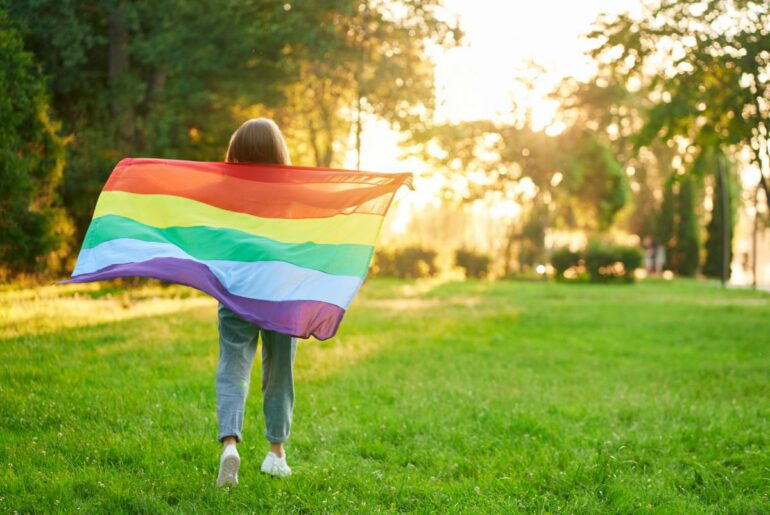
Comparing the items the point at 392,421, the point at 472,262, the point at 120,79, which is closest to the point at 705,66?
the point at 392,421

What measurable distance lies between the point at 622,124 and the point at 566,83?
5343mm

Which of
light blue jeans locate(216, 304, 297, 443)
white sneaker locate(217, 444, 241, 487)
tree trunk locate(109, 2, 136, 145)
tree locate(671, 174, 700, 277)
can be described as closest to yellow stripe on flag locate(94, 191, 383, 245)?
light blue jeans locate(216, 304, 297, 443)

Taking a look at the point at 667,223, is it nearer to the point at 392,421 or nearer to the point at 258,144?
the point at 392,421

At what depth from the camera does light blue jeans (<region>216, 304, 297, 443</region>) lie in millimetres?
4727

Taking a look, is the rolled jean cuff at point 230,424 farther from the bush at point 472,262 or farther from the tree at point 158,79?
the bush at point 472,262

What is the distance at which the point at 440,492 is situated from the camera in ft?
16.3

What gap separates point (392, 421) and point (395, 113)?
17.6m

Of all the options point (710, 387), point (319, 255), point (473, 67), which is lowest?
point (710, 387)

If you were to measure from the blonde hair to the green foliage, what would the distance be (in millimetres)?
6293

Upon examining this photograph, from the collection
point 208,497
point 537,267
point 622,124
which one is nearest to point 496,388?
point 208,497

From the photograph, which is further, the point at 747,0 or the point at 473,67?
the point at 473,67

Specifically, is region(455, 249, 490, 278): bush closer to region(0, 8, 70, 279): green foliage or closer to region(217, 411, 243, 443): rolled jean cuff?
region(0, 8, 70, 279): green foliage

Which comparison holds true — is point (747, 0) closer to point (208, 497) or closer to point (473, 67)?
point (208, 497)

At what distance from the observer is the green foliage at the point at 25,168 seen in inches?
397
